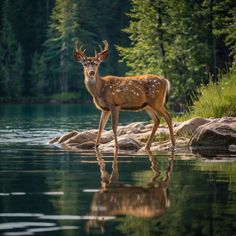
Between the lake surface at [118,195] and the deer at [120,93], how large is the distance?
7.93 feet

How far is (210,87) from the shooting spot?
2439 centimetres

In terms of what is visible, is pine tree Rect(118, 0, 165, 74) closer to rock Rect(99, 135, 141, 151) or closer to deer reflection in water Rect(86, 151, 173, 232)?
rock Rect(99, 135, 141, 151)

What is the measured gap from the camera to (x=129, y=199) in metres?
10.6

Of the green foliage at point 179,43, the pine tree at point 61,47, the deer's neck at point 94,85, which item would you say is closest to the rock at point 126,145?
the deer's neck at point 94,85

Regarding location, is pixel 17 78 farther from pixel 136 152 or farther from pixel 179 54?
pixel 136 152

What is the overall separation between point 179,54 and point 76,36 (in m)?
50.9

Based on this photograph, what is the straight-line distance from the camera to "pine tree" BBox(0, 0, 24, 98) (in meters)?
90.1

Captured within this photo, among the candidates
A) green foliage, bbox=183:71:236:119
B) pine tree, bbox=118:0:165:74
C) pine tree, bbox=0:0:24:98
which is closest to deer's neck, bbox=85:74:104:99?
green foliage, bbox=183:71:236:119

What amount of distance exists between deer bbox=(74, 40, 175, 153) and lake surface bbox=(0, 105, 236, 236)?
2416mm

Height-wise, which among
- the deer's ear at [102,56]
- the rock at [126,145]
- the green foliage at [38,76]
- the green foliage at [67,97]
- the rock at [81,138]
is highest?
the deer's ear at [102,56]

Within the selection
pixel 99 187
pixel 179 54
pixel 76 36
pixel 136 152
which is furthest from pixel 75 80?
pixel 99 187

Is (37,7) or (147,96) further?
(37,7)

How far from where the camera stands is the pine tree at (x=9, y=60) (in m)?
90.1

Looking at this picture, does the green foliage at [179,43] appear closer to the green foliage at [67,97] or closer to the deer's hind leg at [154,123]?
the deer's hind leg at [154,123]
